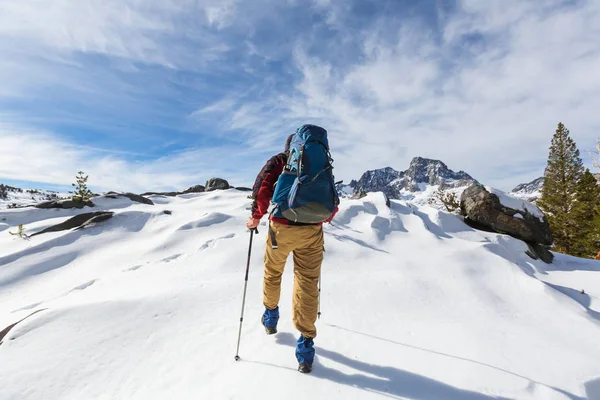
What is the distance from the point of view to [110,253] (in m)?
9.01

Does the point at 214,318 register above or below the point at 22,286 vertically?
above

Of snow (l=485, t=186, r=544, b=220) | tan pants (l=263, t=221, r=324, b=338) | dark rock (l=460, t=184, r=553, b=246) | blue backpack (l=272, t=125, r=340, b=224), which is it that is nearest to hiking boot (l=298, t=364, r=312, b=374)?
tan pants (l=263, t=221, r=324, b=338)

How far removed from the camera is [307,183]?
3.24 meters

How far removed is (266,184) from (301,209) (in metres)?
0.72

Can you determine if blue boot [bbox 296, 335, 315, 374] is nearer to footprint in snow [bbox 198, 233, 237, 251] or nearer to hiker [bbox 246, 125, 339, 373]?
hiker [bbox 246, 125, 339, 373]

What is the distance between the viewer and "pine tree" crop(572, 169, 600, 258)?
23.2m

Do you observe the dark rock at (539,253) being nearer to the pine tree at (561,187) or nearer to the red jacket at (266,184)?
the red jacket at (266,184)

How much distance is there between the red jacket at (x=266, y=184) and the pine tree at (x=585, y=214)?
3058 centimetres

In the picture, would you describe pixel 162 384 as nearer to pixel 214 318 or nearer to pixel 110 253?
pixel 214 318

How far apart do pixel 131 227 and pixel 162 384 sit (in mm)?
9533

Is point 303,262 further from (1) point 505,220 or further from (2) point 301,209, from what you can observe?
(1) point 505,220

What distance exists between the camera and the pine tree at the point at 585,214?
76.3 ft

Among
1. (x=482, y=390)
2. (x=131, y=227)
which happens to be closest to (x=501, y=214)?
→ (x=482, y=390)

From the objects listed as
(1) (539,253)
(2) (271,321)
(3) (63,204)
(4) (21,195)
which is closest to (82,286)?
(2) (271,321)
